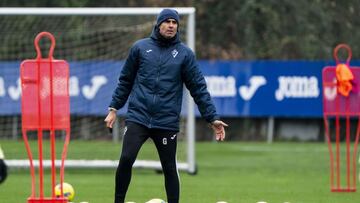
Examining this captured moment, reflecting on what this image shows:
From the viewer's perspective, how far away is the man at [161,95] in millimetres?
9961

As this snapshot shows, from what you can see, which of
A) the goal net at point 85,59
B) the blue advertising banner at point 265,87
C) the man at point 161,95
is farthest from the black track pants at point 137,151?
the blue advertising banner at point 265,87

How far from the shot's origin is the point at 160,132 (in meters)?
10.1

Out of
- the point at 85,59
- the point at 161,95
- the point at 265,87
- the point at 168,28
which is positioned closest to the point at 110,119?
the point at 161,95

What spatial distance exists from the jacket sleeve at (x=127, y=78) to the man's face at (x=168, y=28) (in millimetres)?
336

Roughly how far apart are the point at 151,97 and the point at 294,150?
1342cm

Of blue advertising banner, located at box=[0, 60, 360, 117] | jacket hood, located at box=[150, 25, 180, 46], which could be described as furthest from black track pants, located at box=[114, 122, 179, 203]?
blue advertising banner, located at box=[0, 60, 360, 117]

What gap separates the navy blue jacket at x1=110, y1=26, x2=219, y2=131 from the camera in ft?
32.7

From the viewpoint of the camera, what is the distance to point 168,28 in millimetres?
9945

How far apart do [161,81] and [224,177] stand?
669 centimetres

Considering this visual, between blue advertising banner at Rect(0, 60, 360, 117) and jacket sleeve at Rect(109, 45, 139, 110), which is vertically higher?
blue advertising banner at Rect(0, 60, 360, 117)

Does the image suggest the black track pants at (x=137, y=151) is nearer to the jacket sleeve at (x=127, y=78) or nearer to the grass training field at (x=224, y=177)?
the jacket sleeve at (x=127, y=78)

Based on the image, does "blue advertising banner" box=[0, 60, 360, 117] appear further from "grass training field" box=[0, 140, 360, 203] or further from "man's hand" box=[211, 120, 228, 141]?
"man's hand" box=[211, 120, 228, 141]

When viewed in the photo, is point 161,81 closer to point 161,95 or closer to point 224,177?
point 161,95

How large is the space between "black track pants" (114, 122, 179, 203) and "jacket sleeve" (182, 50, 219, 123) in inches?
14.8
